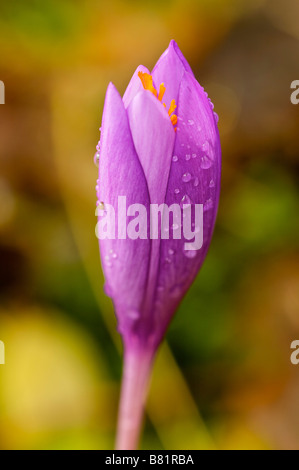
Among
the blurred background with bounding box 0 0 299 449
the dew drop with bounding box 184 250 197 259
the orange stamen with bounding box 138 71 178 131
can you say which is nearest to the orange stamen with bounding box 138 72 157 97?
the orange stamen with bounding box 138 71 178 131

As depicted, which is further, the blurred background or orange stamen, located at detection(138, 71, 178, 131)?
the blurred background

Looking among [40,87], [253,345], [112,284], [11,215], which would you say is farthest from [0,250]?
[112,284]

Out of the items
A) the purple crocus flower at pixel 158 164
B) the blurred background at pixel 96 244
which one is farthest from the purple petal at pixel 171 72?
the blurred background at pixel 96 244

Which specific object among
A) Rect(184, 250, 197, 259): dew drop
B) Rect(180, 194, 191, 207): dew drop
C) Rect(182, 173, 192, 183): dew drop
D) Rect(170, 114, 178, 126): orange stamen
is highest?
Rect(170, 114, 178, 126): orange stamen

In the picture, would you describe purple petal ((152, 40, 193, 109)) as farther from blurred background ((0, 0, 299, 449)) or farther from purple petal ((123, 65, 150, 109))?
blurred background ((0, 0, 299, 449))

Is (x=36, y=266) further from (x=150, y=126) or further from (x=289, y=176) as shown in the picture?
(x=150, y=126)

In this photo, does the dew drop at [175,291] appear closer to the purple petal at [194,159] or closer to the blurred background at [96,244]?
the purple petal at [194,159]
